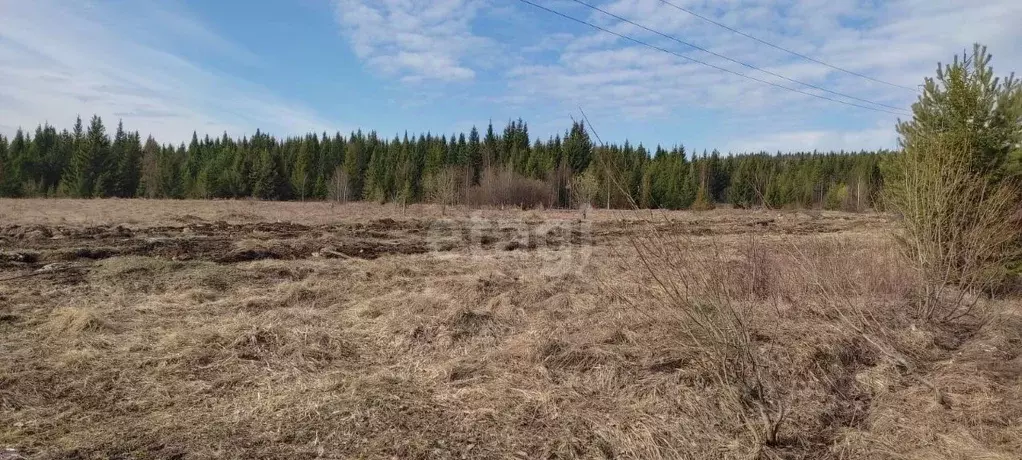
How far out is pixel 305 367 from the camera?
500cm

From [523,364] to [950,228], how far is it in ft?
21.9

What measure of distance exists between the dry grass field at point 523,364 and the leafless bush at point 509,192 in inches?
1424

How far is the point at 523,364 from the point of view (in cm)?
498

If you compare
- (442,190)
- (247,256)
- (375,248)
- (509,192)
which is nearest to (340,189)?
(509,192)

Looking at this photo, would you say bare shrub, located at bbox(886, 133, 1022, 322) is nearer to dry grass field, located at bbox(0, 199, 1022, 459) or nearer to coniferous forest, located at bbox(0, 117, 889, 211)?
dry grass field, located at bbox(0, 199, 1022, 459)

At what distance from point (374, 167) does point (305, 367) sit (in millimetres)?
59391

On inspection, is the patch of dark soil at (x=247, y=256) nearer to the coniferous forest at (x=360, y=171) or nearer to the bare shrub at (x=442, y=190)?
the bare shrub at (x=442, y=190)

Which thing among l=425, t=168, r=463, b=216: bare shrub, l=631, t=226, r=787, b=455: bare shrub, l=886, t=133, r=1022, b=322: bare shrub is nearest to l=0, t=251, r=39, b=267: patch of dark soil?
l=631, t=226, r=787, b=455: bare shrub

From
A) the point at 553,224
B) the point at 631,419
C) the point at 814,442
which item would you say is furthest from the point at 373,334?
the point at 553,224

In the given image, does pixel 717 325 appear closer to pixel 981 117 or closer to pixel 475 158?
pixel 981 117

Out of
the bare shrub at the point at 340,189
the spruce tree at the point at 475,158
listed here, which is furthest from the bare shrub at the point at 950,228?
the spruce tree at the point at 475,158

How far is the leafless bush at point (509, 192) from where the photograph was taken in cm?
4488

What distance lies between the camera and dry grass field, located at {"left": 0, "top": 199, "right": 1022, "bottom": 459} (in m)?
3.63

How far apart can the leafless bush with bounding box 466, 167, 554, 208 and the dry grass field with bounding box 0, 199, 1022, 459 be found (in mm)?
36160
